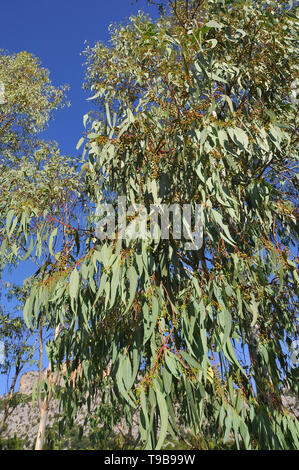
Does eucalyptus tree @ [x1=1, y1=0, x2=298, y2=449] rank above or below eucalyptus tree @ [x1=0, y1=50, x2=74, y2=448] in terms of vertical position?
below

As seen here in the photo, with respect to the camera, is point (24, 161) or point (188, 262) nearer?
point (188, 262)

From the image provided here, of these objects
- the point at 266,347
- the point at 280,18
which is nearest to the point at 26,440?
the point at 266,347

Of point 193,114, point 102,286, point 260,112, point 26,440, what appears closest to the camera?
point 102,286

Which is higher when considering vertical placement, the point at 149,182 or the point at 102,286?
the point at 149,182

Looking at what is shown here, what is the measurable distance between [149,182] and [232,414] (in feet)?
4.02

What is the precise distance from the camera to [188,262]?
91.1 inches

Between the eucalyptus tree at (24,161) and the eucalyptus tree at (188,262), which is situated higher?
the eucalyptus tree at (24,161)

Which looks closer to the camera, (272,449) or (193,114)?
(272,449)

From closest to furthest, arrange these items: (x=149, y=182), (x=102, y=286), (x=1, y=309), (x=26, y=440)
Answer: (x=102, y=286)
(x=149, y=182)
(x=1, y=309)
(x=26, y=440)

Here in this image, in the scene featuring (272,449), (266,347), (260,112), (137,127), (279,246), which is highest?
(260,112)

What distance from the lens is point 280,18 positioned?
2756mm

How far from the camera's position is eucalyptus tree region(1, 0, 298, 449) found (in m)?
1.72

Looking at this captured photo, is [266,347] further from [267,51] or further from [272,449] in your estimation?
[267,51]

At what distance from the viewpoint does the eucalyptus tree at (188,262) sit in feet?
5.63
